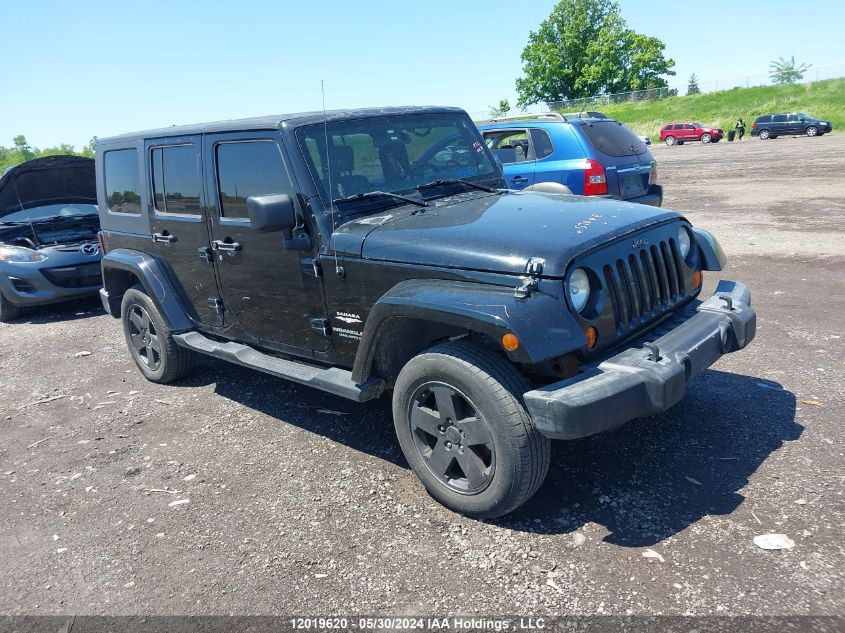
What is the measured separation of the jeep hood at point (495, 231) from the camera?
3076 mm

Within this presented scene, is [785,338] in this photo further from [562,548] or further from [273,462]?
[273,462]

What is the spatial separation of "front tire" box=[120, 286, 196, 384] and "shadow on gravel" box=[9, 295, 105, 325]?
325 cm

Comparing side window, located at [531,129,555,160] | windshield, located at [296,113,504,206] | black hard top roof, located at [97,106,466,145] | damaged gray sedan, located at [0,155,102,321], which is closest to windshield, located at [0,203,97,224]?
damaged gray sedan, located at [0,155,102,321]

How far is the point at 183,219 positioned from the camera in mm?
4797

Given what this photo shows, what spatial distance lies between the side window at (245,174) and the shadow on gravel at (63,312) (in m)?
5.09

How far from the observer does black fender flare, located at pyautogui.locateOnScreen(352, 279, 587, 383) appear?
282 centimetres

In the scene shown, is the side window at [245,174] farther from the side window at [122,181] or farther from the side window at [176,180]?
the side window at [122,181]

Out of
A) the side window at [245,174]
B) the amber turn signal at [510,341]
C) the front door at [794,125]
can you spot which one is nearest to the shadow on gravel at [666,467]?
the amber turn signal at [510,341]

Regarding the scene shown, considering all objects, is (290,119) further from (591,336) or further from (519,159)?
(519,159)

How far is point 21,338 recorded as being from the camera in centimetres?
767

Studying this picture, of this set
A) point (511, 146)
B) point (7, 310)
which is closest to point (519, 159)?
point (511, 146)

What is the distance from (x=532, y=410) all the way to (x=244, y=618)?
4.84ft

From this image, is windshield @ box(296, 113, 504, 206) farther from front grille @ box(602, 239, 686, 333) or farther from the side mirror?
front grille @ box(602, 239, 686, 333)

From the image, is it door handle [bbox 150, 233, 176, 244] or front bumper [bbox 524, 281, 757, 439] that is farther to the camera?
door handle [bbox 150, 233, 176, 244]
